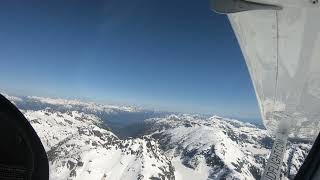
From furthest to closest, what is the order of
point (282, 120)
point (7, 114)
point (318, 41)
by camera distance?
1. point (282, 120)
2. point (318, 41)
3. point (7, 114)

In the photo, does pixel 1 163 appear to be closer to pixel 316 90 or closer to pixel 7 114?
pixel 7 114

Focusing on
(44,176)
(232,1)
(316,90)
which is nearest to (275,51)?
(316,90)

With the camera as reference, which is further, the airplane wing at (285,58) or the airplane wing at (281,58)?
the airplane wing at (285,58)

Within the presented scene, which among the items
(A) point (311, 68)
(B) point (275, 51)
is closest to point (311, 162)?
(B) point (275, 51)

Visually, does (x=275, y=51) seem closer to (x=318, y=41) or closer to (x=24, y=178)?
(x=318, y=41)

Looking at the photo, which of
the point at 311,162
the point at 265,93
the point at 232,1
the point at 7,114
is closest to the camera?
the point at 7,114

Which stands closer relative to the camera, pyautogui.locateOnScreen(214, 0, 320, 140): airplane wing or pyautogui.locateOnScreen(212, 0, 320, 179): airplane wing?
pyautogui.locateOnScreen(212, 0, 320, 179): airplane wing

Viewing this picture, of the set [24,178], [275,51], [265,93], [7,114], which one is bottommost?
[24,178]

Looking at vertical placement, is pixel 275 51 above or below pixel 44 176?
above

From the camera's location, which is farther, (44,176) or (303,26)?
(303,26)
